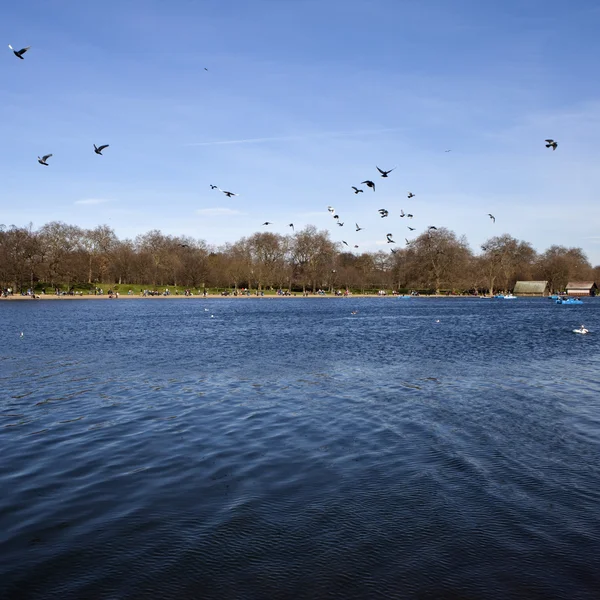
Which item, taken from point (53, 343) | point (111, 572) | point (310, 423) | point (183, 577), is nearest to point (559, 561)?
point (183, 577)

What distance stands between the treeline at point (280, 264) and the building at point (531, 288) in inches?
155

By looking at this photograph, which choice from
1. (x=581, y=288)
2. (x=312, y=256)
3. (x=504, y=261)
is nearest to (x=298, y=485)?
(x=312, y=256)

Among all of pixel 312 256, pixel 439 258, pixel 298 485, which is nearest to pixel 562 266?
pixel 439 258

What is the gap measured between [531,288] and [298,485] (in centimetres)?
17009

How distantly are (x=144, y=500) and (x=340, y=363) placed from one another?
1966cm

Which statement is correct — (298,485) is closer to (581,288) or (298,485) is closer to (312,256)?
(312,256)

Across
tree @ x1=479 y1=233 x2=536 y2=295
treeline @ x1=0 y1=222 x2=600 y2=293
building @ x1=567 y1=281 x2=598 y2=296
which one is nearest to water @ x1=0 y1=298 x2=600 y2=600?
treeline @ x1=0 y1=222 x2=600 y2=293

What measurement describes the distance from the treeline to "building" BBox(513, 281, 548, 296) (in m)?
3.95

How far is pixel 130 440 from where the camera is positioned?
15.1m

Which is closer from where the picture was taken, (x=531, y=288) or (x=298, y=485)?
(x=298, y=485)

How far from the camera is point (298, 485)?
11922 millimetres

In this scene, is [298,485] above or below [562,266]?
below

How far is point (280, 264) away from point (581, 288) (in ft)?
292

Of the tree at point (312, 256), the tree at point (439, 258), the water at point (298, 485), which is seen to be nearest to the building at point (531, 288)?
the tree at point (439, 258)
